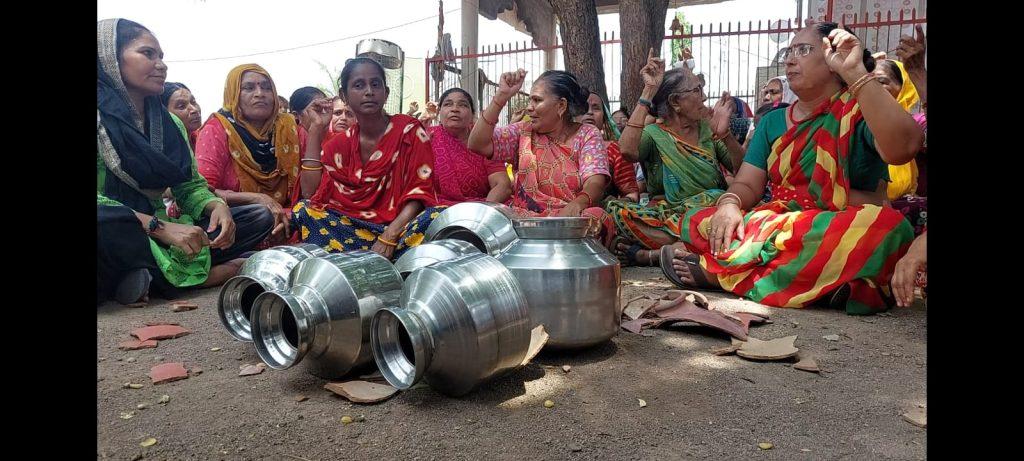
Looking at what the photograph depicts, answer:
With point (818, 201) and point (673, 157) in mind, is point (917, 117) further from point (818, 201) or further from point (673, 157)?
point (673, 157)

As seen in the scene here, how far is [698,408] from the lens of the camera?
2.09 m

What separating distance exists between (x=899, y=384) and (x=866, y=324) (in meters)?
0.97

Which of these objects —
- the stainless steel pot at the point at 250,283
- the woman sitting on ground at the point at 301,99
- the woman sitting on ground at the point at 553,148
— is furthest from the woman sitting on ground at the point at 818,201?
the woman sitting on ground at the point at 301,99

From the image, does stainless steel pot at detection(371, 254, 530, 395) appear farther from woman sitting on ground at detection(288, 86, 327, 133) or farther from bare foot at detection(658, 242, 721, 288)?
woman sitting on ground at detection(288, 86, 327, 133)

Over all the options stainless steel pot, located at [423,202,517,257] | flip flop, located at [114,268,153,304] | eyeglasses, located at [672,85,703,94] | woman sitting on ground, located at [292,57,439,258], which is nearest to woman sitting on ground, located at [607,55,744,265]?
eyeglasses, located at [672,85,703,94]

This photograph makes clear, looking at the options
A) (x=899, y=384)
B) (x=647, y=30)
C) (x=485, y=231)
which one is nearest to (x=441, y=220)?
(x=485, y=231)

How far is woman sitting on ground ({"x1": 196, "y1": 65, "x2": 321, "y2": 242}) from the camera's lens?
16.5ft

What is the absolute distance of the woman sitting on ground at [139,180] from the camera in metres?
3.80

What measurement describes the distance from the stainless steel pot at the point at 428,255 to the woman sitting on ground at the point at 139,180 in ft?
6.22

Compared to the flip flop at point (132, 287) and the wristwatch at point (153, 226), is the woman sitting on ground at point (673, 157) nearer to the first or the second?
the wristwatch at point (153, 226)

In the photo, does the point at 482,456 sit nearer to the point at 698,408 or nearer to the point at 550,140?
the point at 698,408

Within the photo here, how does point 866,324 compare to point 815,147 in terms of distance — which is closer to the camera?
point 866,324

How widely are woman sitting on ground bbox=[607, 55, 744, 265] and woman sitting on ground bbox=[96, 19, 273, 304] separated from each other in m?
2.99

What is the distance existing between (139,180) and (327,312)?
2.54m
